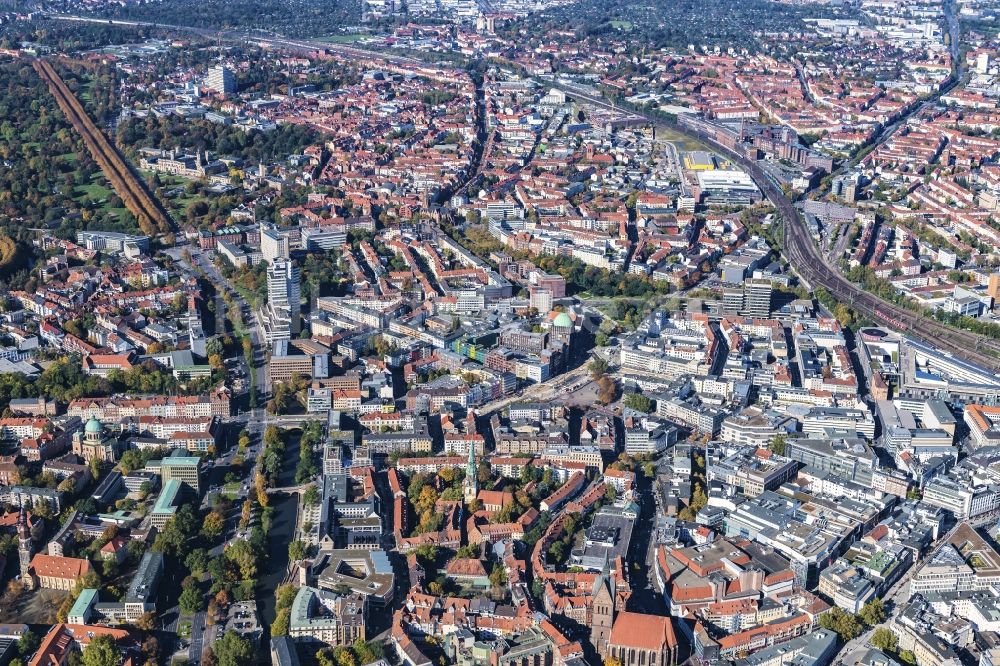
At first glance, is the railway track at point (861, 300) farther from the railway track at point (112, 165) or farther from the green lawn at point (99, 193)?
the green lawn at point (99, 193)

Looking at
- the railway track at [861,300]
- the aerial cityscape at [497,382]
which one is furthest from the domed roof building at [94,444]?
the railway track at [861,300]

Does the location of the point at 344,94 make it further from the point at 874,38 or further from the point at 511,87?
the point at 874,38

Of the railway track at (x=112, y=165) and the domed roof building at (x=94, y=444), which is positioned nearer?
the domed roof building at (x=94, y=444)

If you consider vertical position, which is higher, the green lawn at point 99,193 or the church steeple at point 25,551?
the green lawn at point 99,193

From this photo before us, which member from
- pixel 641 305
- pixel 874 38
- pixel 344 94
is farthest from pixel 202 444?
pixel 874 38

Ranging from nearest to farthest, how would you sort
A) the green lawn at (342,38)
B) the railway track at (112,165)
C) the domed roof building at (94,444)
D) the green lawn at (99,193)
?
1. the domed roof building at (94,444)
2. the railway track at (112,165)
3. the green lawn at (99,193)
4. the green lawn at (342,38)
